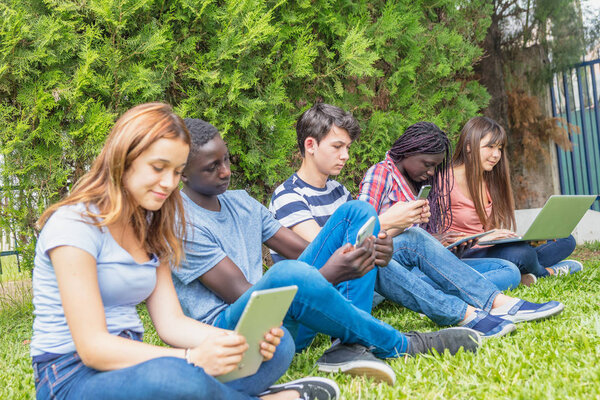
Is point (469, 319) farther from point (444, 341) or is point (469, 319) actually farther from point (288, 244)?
point (288, 244)

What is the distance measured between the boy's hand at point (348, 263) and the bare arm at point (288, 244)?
1.87ft

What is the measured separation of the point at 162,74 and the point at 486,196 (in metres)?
2.71

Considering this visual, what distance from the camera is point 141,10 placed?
4219 millimetres

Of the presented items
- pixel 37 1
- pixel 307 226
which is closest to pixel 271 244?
pixel 307 226

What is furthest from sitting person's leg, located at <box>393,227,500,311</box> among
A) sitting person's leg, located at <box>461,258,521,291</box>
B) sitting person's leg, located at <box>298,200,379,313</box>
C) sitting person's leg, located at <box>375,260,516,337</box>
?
sitting person's leg, located at <box>461,258,521,291</box>

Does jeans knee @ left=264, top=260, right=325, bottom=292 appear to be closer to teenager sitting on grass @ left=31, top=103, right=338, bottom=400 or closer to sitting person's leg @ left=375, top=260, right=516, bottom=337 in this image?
teenager sitting on grass @ left=31, top=103, right=338, bottom=400

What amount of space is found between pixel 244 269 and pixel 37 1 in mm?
2614

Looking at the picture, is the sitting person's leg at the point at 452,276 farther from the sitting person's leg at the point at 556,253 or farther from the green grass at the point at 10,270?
the green grass at the point at 10,270

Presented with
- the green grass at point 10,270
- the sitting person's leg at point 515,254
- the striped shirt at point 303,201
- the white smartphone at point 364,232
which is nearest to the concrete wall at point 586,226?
the sitting person's leg at point 515,254

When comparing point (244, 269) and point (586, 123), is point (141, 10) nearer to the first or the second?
point (244, 269)

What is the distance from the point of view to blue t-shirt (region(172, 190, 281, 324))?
2.60m

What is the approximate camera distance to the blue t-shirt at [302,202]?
347 centimetres

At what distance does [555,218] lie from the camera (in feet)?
13.3

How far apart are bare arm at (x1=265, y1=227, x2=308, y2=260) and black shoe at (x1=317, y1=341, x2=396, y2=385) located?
67cm
